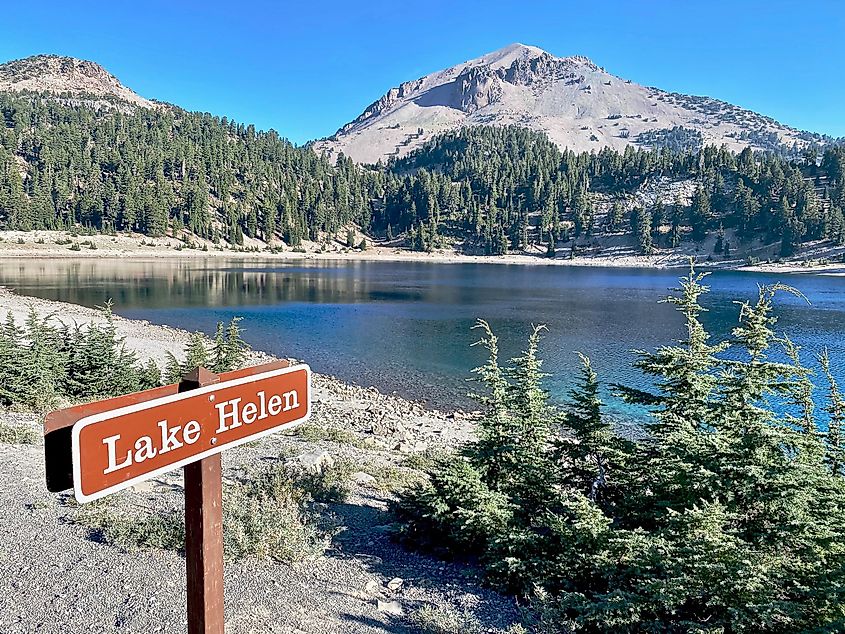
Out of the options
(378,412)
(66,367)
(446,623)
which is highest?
(66,367)

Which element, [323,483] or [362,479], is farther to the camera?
[362,479]

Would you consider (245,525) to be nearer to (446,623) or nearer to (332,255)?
(446,623)

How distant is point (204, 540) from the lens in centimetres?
300

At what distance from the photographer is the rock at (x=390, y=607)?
630 centimetres

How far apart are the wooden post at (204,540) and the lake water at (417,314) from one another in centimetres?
2136

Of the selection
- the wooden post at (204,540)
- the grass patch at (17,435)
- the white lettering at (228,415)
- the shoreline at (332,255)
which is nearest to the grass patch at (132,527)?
the wooden post at (204,540)

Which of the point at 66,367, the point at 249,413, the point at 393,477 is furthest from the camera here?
the point at 66,367

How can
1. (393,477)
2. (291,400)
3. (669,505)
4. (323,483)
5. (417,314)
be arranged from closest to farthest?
(291,400)
(669,505)
(323,483)
(393,477)
(417,314)

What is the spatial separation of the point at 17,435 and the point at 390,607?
980 centimetres

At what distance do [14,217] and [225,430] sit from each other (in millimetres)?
140444

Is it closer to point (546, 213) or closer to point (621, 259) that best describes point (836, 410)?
point (621, 259)

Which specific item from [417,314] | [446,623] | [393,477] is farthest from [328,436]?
[417,314]

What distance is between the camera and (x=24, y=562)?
21.4 ft

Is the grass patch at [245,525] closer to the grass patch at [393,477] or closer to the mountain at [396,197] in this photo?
the grass patch at [393,477]
